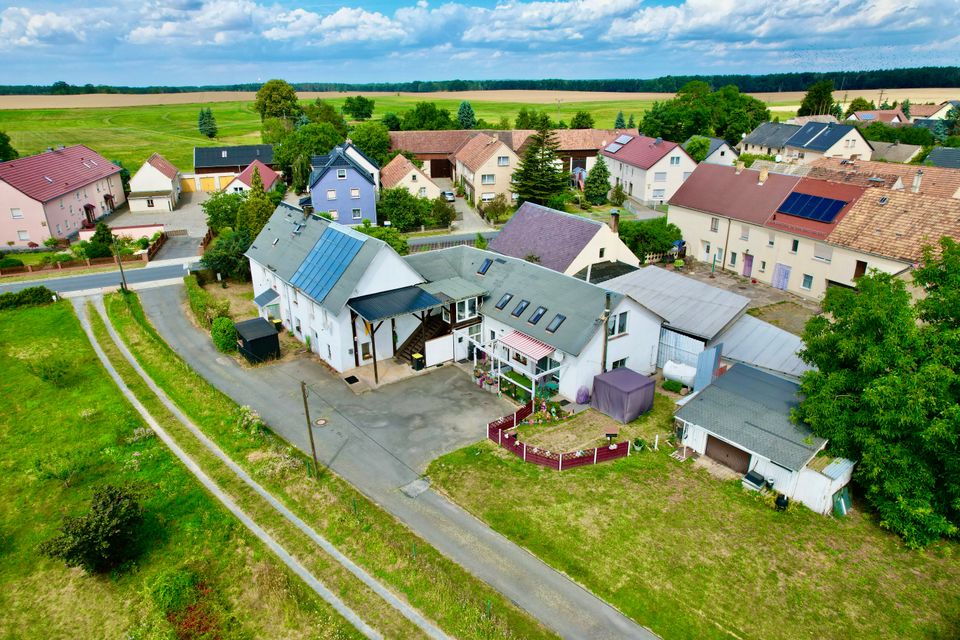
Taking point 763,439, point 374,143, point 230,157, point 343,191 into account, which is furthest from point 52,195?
point 763,439

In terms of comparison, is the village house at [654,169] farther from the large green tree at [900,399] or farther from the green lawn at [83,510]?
the green lawn at [83,510]

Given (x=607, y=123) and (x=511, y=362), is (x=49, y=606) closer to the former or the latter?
(x=511, y=362)

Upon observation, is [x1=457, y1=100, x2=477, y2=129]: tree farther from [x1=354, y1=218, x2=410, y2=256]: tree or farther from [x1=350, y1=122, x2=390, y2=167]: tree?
[x1=354, y1=218, x2=410, y2=256]: tree

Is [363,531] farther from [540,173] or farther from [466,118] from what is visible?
[466,118]

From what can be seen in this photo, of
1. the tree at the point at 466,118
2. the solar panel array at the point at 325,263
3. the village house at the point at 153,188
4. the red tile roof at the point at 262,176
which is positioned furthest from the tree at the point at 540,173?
the tree at the point at 466,118

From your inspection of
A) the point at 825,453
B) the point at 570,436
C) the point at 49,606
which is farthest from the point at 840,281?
the point at 49,606
